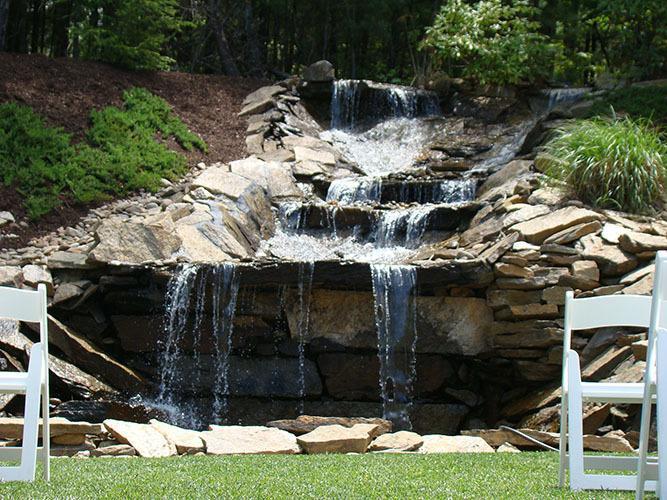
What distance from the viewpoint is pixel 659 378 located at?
9.21 ft

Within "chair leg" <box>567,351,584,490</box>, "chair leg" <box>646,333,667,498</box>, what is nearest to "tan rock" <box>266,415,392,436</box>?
"chair leg" <box>567,351,584,490</box>

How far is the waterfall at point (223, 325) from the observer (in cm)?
880

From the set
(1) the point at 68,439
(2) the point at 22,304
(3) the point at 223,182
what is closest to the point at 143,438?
(1) the point at 68,439

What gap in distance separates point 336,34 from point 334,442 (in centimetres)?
1605

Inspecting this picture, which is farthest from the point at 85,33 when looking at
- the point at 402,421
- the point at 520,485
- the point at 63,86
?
the point at 520,485

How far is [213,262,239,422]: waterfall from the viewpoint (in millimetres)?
8797

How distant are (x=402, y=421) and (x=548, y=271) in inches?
79.3

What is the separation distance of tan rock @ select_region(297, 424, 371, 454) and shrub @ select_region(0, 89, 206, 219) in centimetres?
617

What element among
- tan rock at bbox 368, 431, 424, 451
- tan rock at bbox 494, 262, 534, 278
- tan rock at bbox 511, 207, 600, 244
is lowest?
tan rock at bbox 368, 431, 424, 451

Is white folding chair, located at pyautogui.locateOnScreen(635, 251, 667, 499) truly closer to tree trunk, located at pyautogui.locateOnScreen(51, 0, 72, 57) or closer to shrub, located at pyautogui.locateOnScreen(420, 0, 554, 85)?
shrub, located at pyautogui.locateOnScreen(420, 0, 554, 85)

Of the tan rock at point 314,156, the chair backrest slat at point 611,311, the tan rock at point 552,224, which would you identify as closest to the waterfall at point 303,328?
the tan rock at point 552,224

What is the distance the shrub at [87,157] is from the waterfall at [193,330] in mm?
2845

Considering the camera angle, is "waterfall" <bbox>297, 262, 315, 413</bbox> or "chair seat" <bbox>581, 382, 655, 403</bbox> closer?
"chair seat" <bbox>581, 382, 655, 403</bbox>

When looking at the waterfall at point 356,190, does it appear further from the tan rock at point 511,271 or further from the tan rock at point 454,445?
the tan rock at point 454,445
